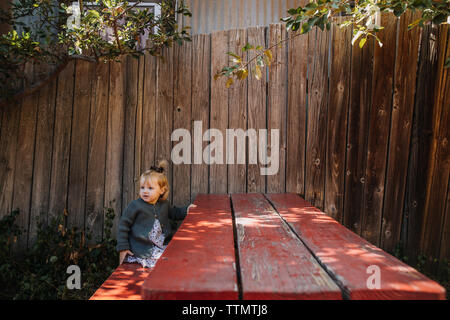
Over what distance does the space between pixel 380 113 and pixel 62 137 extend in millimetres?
3127

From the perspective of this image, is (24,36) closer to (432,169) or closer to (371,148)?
(371,148)

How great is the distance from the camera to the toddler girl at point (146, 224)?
2.59 m

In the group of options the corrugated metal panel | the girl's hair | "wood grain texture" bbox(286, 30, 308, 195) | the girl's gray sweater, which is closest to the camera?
the girl's gray sweater

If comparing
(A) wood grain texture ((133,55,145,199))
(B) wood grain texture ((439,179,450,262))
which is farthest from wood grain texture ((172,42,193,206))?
(B) wood grain texture ((439,179,450,262))

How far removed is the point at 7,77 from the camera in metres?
3.10

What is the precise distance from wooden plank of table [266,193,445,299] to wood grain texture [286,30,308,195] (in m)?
1.11

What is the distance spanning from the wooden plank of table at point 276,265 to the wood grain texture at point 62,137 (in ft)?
6.84

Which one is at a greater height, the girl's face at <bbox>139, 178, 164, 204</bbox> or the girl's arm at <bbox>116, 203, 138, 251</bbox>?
the girl's face at <bbox>139, 178, 164, 204</bbox>

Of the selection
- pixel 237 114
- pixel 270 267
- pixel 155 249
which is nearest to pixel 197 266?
pixel 270 267

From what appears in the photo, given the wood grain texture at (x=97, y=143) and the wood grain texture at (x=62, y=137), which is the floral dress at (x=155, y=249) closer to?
the wood grain texture at (x=97, y=143)

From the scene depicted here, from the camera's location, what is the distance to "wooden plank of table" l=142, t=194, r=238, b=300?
1.10 metres

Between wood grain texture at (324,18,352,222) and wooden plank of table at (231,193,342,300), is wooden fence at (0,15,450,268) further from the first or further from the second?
wooden plank of table at (231,193,342,300)

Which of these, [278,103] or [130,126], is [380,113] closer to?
[278,103]
